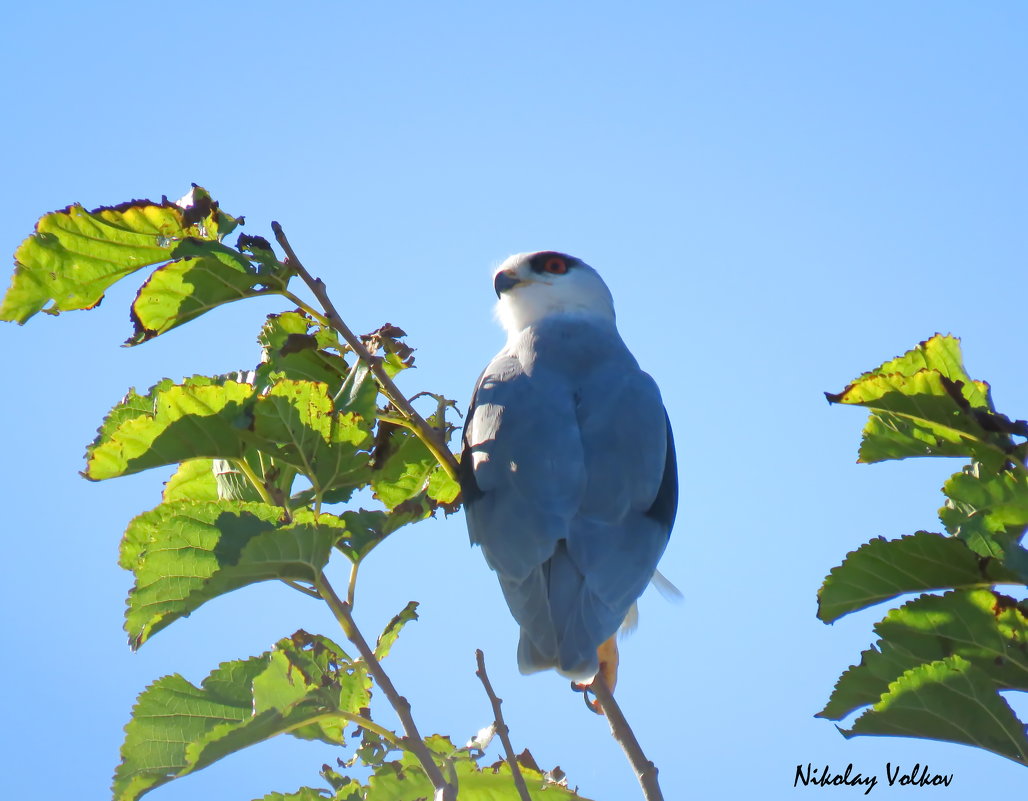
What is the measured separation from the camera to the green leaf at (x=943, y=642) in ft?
8.27

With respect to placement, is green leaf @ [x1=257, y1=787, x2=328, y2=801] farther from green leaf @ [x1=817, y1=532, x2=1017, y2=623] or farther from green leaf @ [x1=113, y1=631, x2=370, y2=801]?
green leaf @ [x1=817, y1=532, x2=1017, y2=623]

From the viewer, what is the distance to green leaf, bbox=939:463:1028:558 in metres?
2.56

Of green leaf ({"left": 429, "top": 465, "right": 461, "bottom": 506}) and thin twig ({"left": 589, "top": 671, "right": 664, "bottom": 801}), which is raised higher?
green leaf ({"left": 429, "top": 465, "right": 461, "bottom": 506})

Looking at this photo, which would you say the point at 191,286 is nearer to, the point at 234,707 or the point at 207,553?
the point at 207,553

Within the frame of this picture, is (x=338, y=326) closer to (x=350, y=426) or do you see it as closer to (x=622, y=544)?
(x=350, y=426)

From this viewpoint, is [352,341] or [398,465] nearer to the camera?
[352,341]

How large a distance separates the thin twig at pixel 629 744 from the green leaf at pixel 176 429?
1254 mm

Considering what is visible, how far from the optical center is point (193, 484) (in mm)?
2973

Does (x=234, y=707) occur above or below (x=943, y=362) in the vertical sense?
below

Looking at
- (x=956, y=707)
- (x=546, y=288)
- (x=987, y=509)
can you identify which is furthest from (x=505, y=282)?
(x=956, y=707)

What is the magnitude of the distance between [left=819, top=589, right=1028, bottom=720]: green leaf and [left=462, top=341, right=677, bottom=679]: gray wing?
97cm

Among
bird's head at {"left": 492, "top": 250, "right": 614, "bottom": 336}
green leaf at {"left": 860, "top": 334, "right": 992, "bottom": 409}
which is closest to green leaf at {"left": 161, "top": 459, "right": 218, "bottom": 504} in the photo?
green leaf at {"left": 860, "top": 334, "right": 992, "bottom": 409}

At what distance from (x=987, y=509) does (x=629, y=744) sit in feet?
3.75

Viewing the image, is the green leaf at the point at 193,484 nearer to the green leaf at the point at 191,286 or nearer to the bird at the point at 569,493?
the green leaf at the point at 191,286
